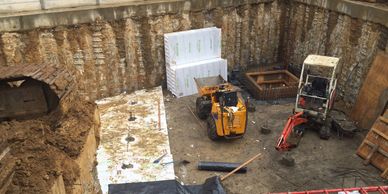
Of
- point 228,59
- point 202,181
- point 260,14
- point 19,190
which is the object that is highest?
point 260,14

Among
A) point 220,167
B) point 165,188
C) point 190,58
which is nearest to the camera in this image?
point 165,188

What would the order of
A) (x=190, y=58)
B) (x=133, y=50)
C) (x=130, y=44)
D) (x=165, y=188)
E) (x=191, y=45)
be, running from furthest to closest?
(x=190, y=58), (x=191, y=45), (x=133, y=50), (x=130, y=44), (x=165, y=188)

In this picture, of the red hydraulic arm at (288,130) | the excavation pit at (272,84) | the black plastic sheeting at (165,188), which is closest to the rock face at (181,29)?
the excavation pit at (272,84)

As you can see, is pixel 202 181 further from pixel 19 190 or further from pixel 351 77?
pixel 351 77

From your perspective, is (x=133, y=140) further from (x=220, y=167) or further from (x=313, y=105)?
(x=313, y=105)

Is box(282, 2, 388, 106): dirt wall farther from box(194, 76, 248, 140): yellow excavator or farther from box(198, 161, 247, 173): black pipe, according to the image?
box(198, 161, 247, 173): black pipe

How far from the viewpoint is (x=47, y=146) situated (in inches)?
215

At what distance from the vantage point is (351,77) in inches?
490

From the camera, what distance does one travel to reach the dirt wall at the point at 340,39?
11.7 metres

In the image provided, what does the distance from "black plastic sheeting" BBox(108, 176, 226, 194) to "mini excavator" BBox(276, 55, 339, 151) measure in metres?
2.89

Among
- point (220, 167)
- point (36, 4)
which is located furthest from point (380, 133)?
point (36, 4)

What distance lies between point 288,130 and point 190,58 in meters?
5.59

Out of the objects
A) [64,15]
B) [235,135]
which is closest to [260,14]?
[235,135]

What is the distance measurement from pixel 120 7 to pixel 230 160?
7277 millimetres
